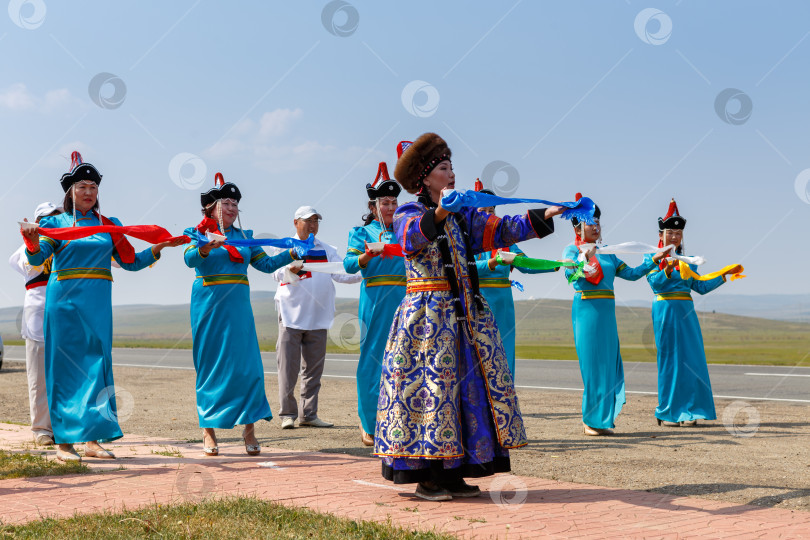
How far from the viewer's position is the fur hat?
5582 mm

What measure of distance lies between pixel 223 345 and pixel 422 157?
310cm

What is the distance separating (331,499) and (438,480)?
0.71 m

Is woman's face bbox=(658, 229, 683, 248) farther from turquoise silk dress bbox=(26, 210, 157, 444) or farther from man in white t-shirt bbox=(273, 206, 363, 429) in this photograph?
turquoise silk dress bbox=(26, 210, 157, 444)

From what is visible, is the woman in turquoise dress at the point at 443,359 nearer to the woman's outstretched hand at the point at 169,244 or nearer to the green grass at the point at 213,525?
the green grass at the point at 213,525

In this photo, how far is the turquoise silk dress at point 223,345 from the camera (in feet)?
24.7

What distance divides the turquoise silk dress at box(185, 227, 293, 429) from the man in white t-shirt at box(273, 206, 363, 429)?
2.30 meters

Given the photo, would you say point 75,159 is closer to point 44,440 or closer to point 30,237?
point 30,237

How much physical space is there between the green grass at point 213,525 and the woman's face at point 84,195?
3.47 m

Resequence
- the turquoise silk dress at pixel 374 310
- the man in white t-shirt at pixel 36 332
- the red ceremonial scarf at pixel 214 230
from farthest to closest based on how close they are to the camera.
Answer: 1. the man in white t-shirt at pixel 36 332
2. the turquoise silk dress at pixel 374 310
3. the red ceremonial scarf at pixel 214 230

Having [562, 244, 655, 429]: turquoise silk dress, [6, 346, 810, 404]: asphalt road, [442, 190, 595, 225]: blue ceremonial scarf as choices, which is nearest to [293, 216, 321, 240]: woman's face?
[562, 244, 655, 429]: turquoise silk dress

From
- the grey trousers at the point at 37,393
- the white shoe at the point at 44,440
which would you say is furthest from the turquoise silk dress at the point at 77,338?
the grey trousers at the point at 37,393

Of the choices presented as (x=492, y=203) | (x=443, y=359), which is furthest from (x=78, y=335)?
(x=492, y=203)

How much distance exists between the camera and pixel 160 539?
4.24 m

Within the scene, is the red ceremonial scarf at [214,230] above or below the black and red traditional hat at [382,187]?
below
